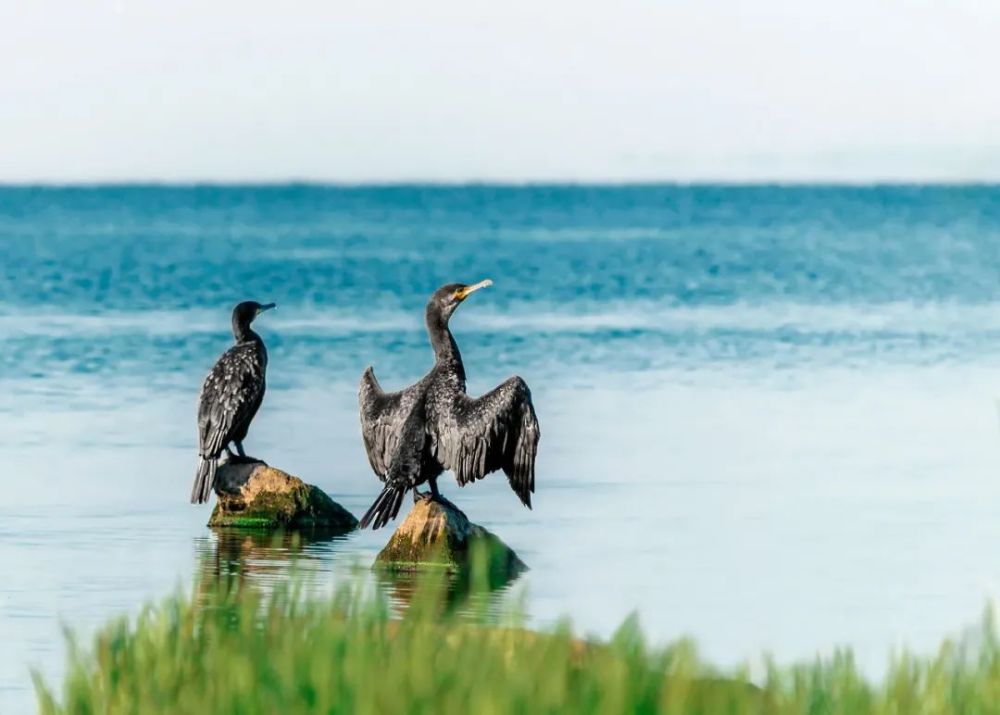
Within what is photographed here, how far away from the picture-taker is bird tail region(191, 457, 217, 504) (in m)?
14.4

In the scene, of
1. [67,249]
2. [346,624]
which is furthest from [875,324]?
[67,249]

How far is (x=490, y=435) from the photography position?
12672 mm

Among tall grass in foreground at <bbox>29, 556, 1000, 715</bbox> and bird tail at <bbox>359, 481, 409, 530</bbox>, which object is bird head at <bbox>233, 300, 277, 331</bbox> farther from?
tall grass in foreground at <bbox>29, 556, 1000, 715</bbox>

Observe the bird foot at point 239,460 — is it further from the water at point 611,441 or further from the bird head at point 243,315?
the bird head at point 243,315

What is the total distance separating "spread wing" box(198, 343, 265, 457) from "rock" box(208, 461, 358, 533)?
242 millimetres

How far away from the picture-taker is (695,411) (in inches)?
874

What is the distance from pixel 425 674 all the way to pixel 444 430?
5.68 metres

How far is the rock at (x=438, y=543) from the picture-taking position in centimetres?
1273

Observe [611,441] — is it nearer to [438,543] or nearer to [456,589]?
[438,543]

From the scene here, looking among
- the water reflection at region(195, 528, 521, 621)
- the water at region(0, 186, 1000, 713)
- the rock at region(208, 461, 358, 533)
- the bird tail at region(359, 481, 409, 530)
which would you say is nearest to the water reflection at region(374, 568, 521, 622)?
the water reflection at region(195, 528, 521, 621)

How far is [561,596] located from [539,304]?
31539 millimetres

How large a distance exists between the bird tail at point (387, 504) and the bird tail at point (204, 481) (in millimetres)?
1809

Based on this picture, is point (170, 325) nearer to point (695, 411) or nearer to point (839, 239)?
point (695, 411)

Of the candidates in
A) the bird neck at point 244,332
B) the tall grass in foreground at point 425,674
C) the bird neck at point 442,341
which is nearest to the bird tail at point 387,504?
the bird neck at point 442,341
